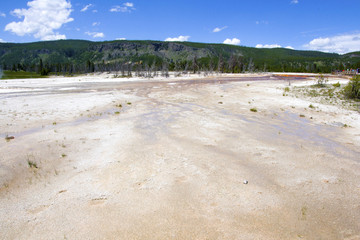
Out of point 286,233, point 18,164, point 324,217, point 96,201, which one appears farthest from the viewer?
point 18,164

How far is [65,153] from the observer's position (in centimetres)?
881

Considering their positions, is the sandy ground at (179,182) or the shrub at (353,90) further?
the shrub at (353,90)

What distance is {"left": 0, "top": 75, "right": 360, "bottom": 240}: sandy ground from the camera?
4.84 m

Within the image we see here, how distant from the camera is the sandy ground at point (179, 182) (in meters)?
4.84

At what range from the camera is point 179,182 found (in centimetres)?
663

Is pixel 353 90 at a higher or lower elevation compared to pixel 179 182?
higher

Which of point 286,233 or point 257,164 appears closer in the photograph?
point 286,233

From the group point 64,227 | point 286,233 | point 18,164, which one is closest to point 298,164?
point 286,233

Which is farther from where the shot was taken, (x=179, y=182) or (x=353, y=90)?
(x=353, y=90)

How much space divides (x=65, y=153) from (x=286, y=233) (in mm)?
8064

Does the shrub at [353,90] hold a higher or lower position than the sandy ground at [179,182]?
higher

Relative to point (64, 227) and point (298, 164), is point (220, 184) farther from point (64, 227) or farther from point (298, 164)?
point (64, 227)

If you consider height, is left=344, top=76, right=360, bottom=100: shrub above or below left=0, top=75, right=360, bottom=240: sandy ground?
above

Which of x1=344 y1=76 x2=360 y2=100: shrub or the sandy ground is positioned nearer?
the sandy ground
